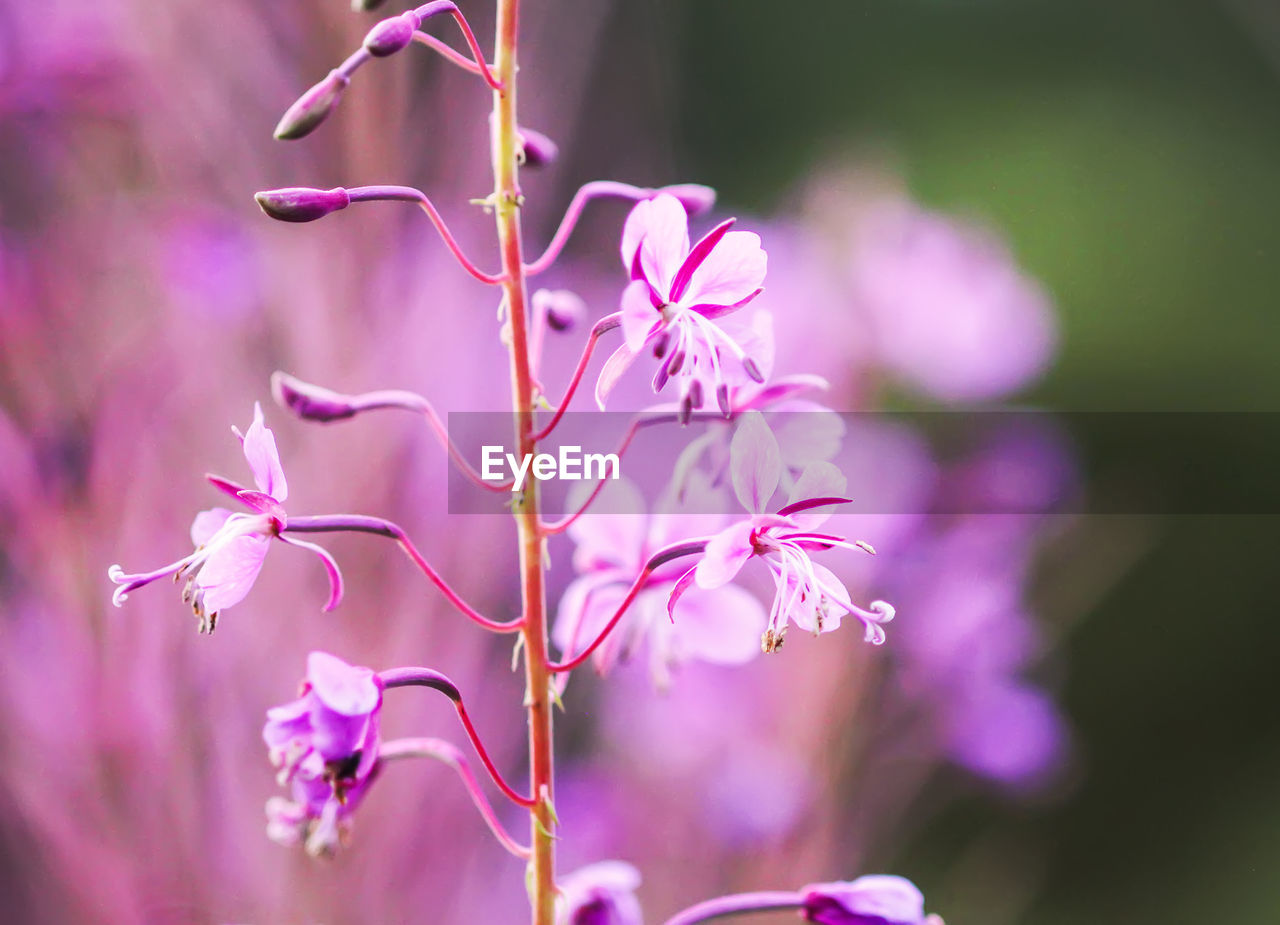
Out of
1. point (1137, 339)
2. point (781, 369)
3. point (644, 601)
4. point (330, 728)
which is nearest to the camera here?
point (330, 728)

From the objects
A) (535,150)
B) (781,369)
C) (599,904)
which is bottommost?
(599,904)

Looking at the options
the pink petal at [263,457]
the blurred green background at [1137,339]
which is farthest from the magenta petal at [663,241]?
the blurred green background at [1137,339]

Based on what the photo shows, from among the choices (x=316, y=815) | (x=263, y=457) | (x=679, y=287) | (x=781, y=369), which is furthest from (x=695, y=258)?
(x=781, y=369)

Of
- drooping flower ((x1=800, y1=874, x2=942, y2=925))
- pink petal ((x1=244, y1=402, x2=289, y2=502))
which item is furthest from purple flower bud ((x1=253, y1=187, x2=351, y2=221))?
drooping flower ((x1=800, y1=874, x2=942, y2=925))

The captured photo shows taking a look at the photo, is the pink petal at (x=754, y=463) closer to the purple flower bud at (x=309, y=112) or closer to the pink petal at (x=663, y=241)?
the pink petal at (x=663, y=241)

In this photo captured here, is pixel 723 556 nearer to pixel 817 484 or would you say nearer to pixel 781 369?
pixel 817 484

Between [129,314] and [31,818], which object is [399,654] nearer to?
[31,818]
